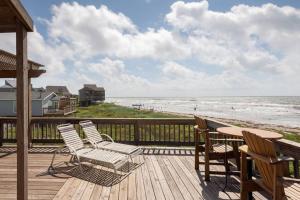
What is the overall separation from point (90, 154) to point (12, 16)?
3250 mm

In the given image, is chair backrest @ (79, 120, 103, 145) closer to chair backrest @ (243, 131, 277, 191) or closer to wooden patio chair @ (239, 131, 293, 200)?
wooden patio chair @ (239, 131, 293, 200)

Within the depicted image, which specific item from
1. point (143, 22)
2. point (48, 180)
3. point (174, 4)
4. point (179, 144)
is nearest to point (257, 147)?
point (48, 180)

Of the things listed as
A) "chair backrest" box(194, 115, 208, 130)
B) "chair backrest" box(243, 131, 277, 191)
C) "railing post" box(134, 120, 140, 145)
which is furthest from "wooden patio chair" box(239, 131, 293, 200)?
"railing post" box(134, 120, 140, 145)

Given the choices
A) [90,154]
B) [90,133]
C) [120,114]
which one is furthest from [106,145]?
[120,114]

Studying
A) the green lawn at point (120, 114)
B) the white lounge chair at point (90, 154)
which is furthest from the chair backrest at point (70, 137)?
the green lawn at point (120, 114)

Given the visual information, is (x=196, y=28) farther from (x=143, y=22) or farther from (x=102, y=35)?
(x=102, y=35)

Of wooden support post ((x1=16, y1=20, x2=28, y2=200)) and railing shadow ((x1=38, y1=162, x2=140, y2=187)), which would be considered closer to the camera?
wooden support post ((x1=16, y1=20, x2=28, y2=200))

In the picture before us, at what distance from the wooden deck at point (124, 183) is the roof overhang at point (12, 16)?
253 cm

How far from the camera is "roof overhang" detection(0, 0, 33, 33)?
2.91m

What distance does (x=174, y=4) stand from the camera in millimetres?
8969

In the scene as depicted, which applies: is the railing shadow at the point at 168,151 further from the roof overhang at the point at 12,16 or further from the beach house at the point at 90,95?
the beach house at the point at 90,95

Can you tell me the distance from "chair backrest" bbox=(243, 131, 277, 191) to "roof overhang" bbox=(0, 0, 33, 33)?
3.03 m

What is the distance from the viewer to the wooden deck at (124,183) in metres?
4.16

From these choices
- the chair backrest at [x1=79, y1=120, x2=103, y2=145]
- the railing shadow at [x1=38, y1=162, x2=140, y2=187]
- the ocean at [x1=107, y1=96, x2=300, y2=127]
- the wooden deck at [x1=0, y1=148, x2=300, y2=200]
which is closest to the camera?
the wooden deck at [x1=0, y1=148, x2=300, y2=200]
